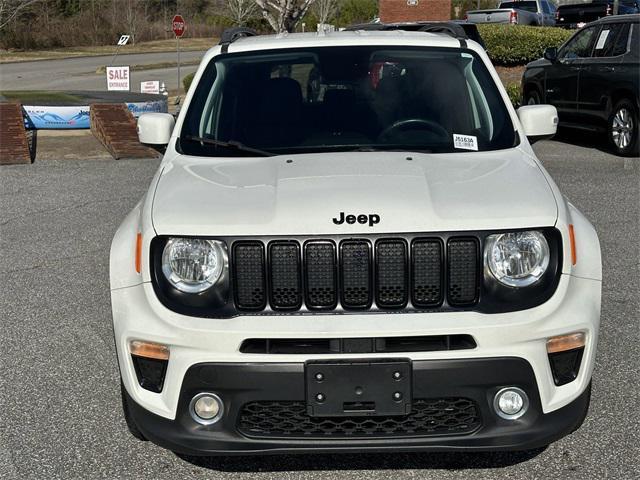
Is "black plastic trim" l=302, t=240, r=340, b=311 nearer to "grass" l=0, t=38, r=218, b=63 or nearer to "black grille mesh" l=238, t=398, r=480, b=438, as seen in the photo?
"black grille mesh" l=238, t=398, r=480, b=438

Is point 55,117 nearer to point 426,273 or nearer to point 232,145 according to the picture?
point 232,145

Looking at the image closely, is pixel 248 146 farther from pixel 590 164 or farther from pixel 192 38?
pixel 192 38

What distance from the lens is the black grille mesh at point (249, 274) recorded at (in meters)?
3.33

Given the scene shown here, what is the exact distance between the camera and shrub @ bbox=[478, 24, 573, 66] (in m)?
23.5

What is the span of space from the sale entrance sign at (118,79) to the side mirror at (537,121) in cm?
1758

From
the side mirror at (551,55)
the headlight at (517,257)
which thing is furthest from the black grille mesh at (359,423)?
the side mirror at (551,55)

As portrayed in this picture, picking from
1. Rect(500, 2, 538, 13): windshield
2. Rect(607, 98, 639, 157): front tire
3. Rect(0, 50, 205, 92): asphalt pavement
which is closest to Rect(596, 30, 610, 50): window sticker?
Rect(607, 98, 639, 157): front tire

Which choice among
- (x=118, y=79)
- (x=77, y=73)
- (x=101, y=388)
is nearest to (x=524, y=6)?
(x=77, y=73)

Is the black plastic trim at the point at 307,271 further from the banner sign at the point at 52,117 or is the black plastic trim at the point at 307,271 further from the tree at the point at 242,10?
the tree at the point at 242,10

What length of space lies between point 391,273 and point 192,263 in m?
0.74

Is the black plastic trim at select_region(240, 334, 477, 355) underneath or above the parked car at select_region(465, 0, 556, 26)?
above

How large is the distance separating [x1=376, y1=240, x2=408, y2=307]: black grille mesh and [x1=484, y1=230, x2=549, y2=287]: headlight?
0.32m

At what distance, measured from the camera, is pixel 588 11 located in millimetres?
30516

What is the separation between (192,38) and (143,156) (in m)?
56.2
